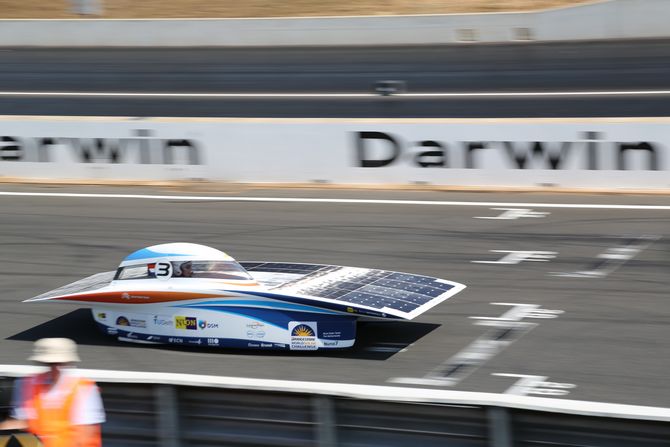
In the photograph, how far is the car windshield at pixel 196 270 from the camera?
10.5 metres

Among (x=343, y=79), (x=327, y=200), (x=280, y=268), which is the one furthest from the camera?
(x=343, y=79)

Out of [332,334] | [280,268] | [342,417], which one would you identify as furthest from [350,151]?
[342,417]

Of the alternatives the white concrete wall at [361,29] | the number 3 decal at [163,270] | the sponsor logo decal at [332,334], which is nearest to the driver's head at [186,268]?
the number 3 decal at [163,270]

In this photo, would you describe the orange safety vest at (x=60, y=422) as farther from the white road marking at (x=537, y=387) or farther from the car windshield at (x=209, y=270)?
the white road marking at (x=537, y=387)

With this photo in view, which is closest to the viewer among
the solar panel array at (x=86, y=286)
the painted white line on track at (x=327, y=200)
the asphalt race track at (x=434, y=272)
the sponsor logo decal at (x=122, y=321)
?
the asphalt race track at (x=434, y=272)

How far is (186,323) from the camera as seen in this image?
1050 centimetres

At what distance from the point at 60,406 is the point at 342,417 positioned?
1.77 metres

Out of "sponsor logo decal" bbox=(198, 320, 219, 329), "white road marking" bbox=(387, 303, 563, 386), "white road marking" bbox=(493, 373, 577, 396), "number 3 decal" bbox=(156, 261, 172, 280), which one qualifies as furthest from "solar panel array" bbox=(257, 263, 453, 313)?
"white road marking" bbox=(493, 373, 577, 396)

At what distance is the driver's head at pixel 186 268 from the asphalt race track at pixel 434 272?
0.85m

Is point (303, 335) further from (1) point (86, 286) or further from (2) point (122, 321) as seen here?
(1) point (86, 286)

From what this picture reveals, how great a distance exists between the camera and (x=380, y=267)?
13.5 meters

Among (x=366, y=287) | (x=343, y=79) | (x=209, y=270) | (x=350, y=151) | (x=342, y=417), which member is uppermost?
(x=343, y=79)

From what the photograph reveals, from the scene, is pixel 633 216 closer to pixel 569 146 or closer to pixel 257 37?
pixel 569 146

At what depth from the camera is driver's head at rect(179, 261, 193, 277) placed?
34.7 feet
